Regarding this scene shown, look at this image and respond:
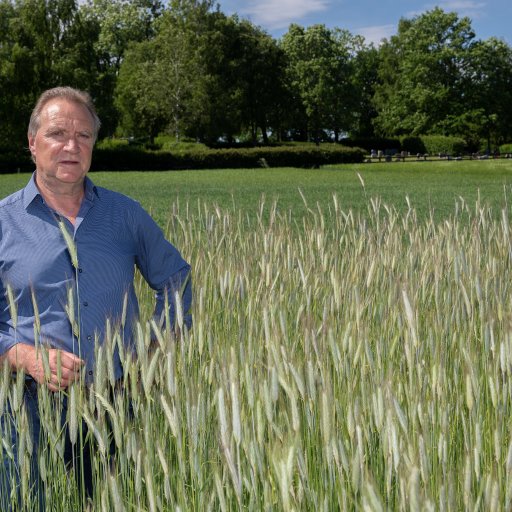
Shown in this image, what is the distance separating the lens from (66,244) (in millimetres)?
2391

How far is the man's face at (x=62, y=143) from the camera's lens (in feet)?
8.07

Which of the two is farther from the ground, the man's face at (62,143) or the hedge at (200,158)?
the man's face at (62,143)

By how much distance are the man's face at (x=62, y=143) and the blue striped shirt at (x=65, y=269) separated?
3.1 inches

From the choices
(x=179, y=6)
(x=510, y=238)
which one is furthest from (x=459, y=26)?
(x=510, y=238)

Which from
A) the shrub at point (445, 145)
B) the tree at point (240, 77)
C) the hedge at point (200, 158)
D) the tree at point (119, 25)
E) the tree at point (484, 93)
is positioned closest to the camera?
the hedge at point (200, 158)

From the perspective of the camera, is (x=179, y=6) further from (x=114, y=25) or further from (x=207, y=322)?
(x=207, y=322)

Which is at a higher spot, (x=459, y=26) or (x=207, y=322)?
(x=459, y=26)

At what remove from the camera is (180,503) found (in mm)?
1277

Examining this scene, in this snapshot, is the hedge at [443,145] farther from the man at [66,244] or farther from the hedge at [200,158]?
the man at [66,244]

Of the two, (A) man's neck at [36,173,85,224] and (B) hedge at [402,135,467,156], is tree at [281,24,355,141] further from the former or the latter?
(A) man's neck at [36,173,85,224]

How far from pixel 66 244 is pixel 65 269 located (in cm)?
8

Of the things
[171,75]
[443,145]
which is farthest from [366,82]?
[171,75]

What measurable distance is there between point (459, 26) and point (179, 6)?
18.0 meters

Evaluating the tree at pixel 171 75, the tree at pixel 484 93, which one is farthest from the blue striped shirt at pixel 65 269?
the tree at pixel 484 93
